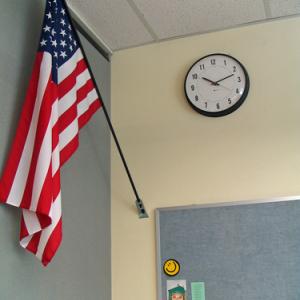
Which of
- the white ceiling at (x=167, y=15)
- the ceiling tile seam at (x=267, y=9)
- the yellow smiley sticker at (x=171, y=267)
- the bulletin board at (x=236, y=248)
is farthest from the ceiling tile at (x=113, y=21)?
the yellow smiley sticker at (x=171, y=267)

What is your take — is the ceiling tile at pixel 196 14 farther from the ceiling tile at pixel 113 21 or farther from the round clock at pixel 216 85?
the round clock at pixel 216 85

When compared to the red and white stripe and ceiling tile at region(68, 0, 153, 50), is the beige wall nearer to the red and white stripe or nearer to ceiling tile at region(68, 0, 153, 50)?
ceiling tile at region(68, 0, 153, 50)

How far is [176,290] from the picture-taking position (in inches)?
78.1

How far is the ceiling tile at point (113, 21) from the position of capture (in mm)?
2031

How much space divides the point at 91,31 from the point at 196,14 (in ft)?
1.79

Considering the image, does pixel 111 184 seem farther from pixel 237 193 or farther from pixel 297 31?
pixel 297 31

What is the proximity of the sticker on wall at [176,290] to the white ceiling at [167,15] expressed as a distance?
128 cm

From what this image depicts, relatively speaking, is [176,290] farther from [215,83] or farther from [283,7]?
[283,7]

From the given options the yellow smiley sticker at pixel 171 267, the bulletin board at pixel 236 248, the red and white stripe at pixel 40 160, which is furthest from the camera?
the yellow smiley sticker at pixel 171 267

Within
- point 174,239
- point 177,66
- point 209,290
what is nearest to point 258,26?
point 177,66

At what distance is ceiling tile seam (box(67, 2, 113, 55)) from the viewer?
2061mm

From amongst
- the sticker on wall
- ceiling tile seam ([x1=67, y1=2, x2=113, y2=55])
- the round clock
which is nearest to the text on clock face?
the round clock

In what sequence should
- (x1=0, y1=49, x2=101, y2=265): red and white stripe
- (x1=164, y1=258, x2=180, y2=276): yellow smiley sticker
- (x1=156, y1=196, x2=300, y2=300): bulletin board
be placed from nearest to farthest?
(x1=0, y1=49, x2=101, y2=265): red and white stripe < (x1=156, y1=196, x2=300, y2=300): bulletin board < (x1=164, y1=258, x2=180, y2=276): yellow smiley sticker

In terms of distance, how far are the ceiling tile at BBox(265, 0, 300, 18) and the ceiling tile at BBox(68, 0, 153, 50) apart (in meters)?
0.65
